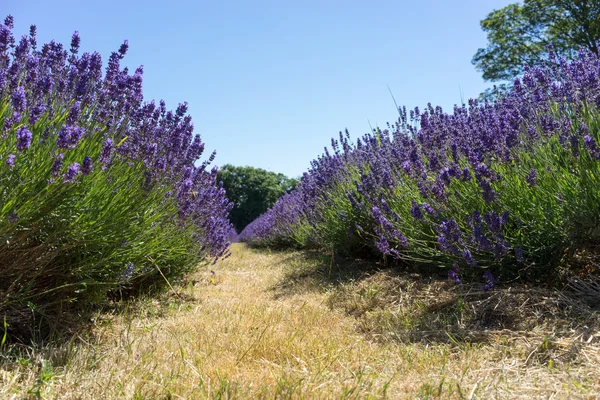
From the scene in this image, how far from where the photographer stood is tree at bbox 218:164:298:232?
2320cm

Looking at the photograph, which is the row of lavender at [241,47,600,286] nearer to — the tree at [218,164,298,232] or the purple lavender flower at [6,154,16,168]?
the purple lavender flower at [6,154,16,168]

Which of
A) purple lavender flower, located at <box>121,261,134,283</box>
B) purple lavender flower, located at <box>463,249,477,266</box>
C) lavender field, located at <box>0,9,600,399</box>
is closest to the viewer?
lavender field, located at <box>0,9,600,399</box>

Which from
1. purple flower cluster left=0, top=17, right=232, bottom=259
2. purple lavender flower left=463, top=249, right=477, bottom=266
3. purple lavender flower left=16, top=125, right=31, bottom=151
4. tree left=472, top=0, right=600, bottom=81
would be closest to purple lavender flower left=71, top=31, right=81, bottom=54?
purple flower cluster left=0, top=17, right=232, bottom=259

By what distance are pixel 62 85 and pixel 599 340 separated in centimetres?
312

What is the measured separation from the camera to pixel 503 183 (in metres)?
2.78

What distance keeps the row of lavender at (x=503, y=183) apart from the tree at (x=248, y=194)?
18979mm

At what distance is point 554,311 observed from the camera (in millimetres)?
2262

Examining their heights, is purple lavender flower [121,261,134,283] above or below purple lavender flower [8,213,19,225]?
below

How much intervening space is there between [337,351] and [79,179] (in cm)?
149

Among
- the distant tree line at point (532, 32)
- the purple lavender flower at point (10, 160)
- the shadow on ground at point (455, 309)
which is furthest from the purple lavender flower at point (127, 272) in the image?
the distant tree line at point (532, 32)

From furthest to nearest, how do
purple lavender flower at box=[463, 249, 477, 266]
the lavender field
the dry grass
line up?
purple lavender flower at box=[463, 249, 477, 266] < the lavender field < the dry grass

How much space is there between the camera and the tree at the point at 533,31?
16.1m

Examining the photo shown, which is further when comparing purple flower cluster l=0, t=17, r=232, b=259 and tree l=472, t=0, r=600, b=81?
tree l=472, t=0, r=600, b=81

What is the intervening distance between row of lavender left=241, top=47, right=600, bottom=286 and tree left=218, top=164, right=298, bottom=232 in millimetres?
18979
